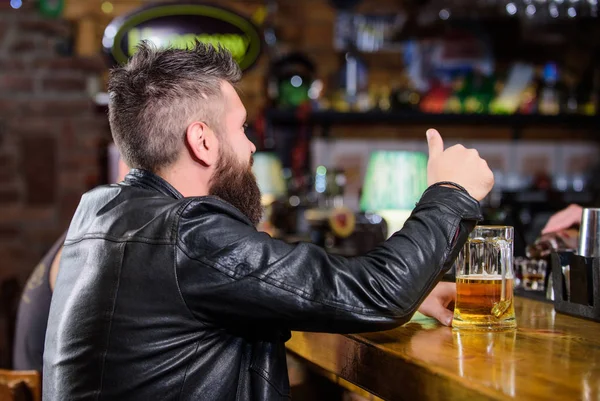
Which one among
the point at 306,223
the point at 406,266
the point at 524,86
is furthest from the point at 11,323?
the point at 524,86

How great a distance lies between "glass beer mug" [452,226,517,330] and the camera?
4.42 ft

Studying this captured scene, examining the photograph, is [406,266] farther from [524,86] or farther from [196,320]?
[524,86]

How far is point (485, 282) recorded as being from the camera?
1351 millimetres

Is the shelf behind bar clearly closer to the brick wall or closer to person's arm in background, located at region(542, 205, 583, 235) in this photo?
the brick wall

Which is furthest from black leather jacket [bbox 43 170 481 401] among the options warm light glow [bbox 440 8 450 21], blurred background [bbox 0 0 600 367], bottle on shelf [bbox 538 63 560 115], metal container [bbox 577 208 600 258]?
bottle on shelf [bbox 538 63 560 115]

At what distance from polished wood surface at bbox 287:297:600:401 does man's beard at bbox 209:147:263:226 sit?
28cm

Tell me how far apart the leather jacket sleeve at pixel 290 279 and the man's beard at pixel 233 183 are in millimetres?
168

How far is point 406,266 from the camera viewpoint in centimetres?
115

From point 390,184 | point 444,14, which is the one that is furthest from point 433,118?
point 390,184

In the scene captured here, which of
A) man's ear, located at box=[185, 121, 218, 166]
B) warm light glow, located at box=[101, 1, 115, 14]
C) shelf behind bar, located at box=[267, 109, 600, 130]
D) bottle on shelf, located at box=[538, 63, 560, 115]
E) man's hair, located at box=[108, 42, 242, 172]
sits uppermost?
warm light glow, located at box=[101, 1, 115, 14]

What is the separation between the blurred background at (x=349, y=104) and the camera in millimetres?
4707

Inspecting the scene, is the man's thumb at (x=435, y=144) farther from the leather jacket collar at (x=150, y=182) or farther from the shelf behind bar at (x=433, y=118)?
the shelf behind bar at (x=433, y=118)

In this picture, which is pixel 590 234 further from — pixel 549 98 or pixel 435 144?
pixel 549 98

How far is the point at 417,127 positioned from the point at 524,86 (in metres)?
0.74
